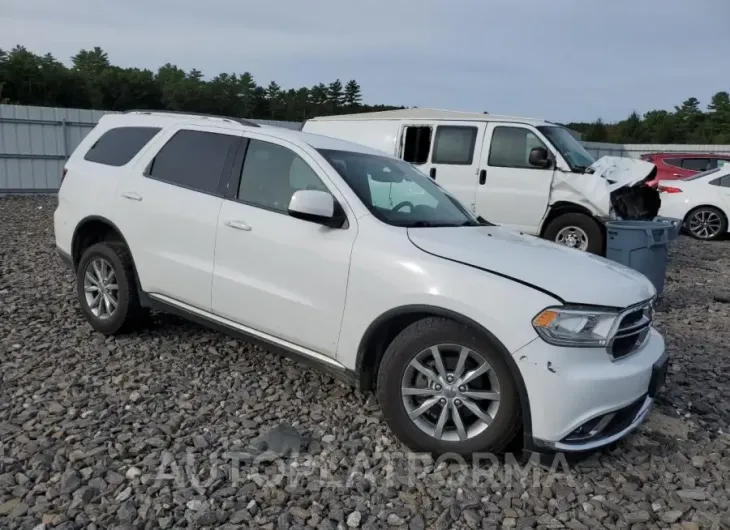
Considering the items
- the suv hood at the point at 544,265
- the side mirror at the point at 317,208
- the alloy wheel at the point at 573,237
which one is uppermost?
the side mirror at the point at 317,208

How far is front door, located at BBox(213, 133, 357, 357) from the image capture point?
3.57 m

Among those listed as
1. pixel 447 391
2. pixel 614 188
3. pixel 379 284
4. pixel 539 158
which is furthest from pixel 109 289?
pixel 614 188

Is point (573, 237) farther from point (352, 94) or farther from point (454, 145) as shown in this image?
point (352, 94)

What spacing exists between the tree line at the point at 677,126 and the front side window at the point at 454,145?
4461 centimetres

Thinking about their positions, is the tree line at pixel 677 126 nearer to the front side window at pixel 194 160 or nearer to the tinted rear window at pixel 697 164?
the tinted rear window at pixel 697 164

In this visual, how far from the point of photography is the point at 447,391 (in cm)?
320

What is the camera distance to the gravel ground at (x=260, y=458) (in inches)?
112

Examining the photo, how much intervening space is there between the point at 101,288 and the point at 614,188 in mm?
6366

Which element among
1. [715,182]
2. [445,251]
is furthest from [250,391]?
[715,182]

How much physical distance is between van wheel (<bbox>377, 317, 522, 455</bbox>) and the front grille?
1.88 feet

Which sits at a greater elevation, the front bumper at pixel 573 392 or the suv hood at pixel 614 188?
the suv hood at pixel 614 188

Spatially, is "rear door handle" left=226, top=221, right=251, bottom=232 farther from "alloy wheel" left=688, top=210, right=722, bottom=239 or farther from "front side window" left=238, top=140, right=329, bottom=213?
"alloy wheel" left=688, top=210, right=722, bottom=239

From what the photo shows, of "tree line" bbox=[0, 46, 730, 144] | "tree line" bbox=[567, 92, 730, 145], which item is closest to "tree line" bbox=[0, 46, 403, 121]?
"tree line" bbox=[0, 46, 730, 144]

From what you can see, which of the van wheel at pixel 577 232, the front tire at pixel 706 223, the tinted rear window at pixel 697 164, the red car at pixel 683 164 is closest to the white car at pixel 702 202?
the front tire at pixel 706 223
